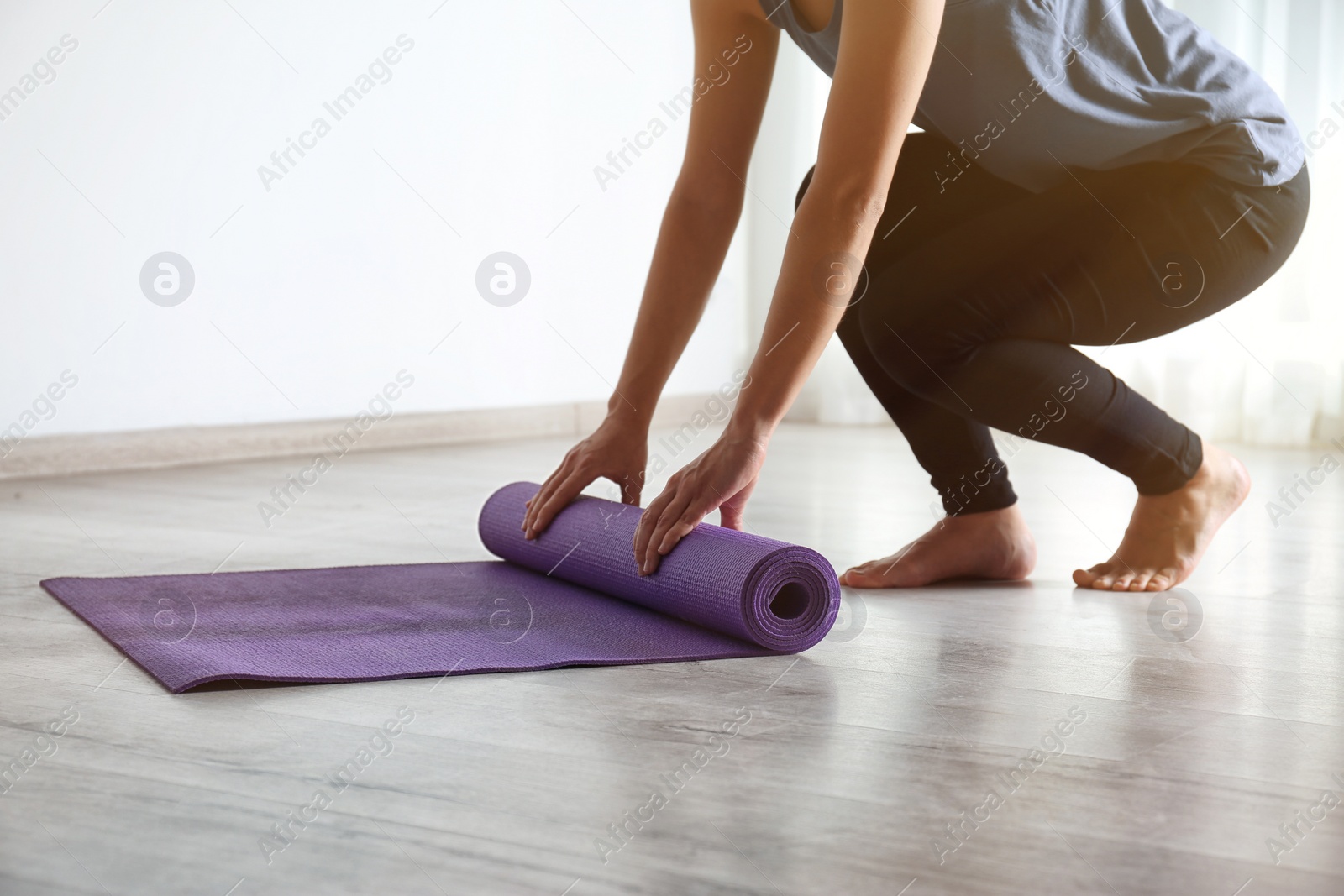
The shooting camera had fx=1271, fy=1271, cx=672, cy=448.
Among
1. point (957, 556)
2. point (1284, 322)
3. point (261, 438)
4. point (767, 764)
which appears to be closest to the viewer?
point (767, 764)

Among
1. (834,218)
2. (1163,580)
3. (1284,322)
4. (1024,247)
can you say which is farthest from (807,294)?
(1284,322)

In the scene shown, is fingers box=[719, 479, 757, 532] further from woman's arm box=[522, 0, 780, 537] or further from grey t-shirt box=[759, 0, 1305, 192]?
grey t-shirt box=[759, 0, 1305, 192]

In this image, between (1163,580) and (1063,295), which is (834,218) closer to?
(1063,295)

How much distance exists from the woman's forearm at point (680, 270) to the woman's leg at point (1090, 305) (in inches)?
8.4

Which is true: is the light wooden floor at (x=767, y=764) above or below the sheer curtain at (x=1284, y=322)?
above

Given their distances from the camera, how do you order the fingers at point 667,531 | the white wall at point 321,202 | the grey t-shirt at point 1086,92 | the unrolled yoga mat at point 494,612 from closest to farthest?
the unrolled yoga mat at point 494,612 < the fingers at point 667,531 < the grey t-shirt at point 1086,92 < the white wall at point 321,202

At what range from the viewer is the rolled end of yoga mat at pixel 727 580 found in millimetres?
1226

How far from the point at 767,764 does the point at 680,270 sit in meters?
0.79

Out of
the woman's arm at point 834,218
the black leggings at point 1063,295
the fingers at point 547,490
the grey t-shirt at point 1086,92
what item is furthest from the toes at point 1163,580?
the fingers at point 547,490

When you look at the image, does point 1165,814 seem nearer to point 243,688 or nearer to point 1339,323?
point 243,688

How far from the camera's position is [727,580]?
1229mm

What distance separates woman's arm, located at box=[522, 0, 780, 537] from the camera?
1.54 meters

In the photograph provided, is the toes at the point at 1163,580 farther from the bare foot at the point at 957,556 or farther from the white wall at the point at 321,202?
the white wall at the point at 321,202

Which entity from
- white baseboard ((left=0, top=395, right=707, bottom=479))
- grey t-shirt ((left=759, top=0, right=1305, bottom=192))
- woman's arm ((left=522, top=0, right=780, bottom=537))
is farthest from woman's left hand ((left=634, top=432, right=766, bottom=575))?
white baseboard ((left=0, top=395, right=707, bottom=479))
